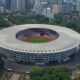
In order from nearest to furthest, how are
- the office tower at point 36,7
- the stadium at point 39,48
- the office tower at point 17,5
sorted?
the stadium at point 39,48, the office tower at point 36,7, the office tower at point 17,5

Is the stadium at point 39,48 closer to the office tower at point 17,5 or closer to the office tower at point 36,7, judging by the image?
the office tower at point 36,7

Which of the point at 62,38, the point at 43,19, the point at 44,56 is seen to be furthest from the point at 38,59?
the point at 43,19

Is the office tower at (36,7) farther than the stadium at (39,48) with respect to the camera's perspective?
Yes

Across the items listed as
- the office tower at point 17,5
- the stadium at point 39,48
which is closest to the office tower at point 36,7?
the office tower at point 17,5

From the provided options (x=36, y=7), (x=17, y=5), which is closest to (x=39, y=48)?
(x=36, y=7)

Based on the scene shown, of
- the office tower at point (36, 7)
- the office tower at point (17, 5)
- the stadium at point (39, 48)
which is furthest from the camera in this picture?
the office tower at point (17, 5)

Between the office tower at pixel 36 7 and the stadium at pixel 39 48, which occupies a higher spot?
the office tower at pixel 36 7

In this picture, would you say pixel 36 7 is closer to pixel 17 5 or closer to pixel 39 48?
pixel 17 5

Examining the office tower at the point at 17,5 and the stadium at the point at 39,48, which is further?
the office tower at the point at 17,5

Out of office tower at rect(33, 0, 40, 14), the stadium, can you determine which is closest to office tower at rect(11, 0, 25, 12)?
office tower at rect(33, 0, 40, 14)
